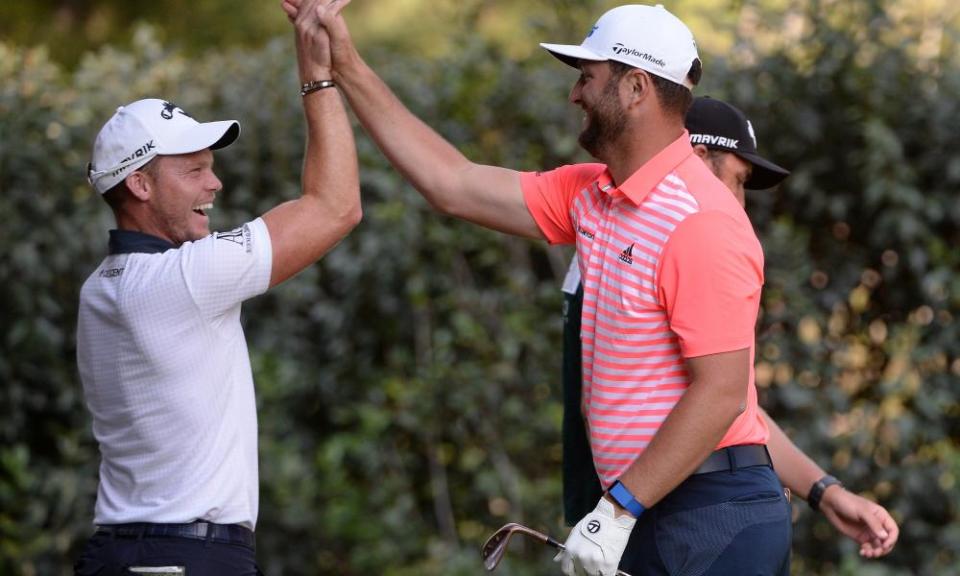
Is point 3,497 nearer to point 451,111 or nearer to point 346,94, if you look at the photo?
point 451,111

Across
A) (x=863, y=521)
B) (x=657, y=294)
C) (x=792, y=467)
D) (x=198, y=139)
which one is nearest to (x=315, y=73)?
(x=198, y=139)

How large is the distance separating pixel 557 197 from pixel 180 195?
0.99 m

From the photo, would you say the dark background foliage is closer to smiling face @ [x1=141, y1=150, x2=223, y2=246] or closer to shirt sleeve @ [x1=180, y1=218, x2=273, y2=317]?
smiling face @ [x1=141, y1=150, x2=223, y2=246]

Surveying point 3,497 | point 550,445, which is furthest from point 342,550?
point 3,497

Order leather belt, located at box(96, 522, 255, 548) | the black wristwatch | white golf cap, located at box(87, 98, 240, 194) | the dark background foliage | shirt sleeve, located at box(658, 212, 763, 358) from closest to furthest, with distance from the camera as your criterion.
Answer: shirt sleeve, located at box(658, 212, 763, 358)
leather belt, located at box(96, 522, 255, 548)
white golf cap, located at box(87, 98, 240, 194)
the black wristwatch
the dark background foliage

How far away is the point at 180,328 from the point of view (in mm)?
3297

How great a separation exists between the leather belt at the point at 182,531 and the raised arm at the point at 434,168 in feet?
3.46

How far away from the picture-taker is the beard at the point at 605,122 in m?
3.30

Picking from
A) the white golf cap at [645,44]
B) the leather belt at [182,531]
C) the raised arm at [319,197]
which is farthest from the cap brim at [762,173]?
the leather belt at [182,531]

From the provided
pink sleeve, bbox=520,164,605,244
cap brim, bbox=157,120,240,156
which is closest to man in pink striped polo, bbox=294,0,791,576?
pink sleeve, bbox=520,164,605,244

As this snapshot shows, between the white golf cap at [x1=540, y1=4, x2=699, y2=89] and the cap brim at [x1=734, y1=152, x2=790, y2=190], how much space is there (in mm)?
620

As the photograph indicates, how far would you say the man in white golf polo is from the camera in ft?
10.8

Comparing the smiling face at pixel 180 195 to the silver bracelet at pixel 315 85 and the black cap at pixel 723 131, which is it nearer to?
the silver bracelet at pixel 315 85

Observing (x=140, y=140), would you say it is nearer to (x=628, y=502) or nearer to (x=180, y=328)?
(x=180, y=328)
